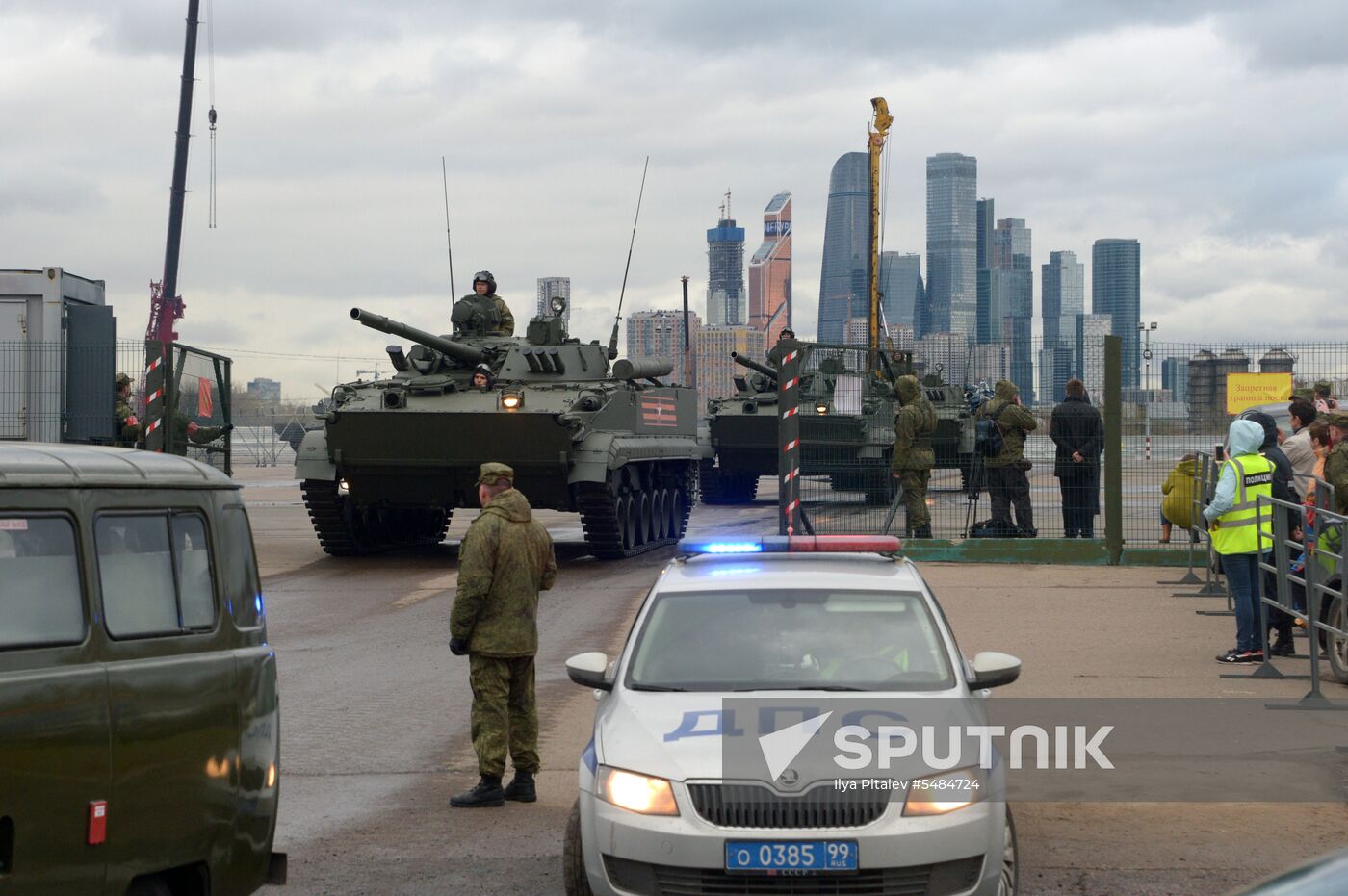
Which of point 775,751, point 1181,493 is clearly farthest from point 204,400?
point 775,751

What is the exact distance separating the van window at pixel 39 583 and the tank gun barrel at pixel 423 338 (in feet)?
51.3

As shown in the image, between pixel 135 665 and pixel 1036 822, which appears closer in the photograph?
pixel 135 665

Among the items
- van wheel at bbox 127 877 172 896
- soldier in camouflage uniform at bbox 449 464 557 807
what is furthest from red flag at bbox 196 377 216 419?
van wheel at bbox 127 877 172 896

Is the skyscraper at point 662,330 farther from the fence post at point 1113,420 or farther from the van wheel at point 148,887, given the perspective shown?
the van wheel at point 148,887

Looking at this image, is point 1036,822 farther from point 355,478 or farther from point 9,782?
point 355,478

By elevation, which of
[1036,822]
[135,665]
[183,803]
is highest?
[135,665]

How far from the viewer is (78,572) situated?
484cm

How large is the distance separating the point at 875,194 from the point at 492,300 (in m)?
20.9

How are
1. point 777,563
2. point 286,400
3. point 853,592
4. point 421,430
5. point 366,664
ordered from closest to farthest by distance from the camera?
point 853,592 → point 777,563 → point 366,664 → point 421,430 → point 286,400

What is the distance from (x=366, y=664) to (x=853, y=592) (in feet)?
21.0

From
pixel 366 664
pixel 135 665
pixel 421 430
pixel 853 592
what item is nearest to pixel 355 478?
pixel 421 430

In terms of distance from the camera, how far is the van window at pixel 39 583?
462cm

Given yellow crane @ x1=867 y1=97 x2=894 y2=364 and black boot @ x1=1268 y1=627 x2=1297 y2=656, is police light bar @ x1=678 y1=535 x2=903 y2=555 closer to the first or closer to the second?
black boot @ x1=1268 y1=627 x2=1297 y2=656

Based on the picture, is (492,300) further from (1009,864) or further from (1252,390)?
Result: (1009,864)
